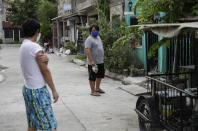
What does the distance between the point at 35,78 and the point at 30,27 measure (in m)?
0.66

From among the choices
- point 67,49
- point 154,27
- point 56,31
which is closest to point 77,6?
point 67,49

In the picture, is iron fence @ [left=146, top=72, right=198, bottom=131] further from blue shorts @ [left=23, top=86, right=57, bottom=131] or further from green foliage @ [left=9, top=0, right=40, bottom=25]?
green foliage @ [left=9, top=0, right=40, bottom=25]

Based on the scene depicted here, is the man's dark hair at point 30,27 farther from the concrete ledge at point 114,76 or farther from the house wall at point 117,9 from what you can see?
the house wall at point 117,9

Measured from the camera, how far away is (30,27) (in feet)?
11.9

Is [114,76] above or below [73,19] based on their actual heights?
below

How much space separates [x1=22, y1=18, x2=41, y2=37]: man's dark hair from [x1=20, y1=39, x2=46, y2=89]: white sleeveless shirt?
4.3 inches

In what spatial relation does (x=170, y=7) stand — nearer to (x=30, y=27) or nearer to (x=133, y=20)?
(x=30, y=27)

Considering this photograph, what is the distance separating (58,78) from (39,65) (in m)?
8.02

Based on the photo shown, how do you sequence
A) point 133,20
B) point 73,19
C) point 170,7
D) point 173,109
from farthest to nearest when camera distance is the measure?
point 73,19 < point 133,20 < point 170,7 < point 173,109

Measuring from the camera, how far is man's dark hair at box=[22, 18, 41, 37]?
361 cm

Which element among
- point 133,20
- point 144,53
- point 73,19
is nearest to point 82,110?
point 144,53

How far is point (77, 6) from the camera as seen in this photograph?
26047 millimetres

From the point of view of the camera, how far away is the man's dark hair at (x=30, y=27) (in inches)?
142

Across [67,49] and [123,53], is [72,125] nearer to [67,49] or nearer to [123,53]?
[123,53]
